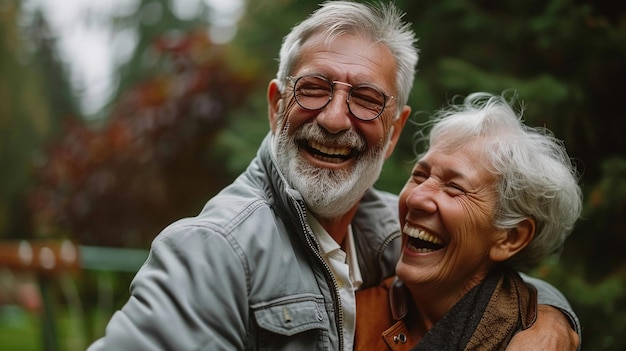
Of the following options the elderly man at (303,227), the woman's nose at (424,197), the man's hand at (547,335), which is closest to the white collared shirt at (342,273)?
the elderly man at (303,227)

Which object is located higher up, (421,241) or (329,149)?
(329,149)

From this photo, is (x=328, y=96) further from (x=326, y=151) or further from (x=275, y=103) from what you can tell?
(x=275, y=103)

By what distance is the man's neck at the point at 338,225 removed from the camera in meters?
2.02

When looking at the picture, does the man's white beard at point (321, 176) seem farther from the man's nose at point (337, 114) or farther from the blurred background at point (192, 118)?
the blurred background at point (192, 118)

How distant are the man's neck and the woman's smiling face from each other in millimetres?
190

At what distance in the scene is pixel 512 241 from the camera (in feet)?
6.68

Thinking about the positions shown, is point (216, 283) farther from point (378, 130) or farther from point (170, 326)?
point (378, 130)

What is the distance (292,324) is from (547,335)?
775 millimetres

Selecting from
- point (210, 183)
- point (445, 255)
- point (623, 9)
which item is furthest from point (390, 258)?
point (210, 183)

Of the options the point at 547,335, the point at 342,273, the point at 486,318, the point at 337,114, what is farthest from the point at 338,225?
the point at 547,335

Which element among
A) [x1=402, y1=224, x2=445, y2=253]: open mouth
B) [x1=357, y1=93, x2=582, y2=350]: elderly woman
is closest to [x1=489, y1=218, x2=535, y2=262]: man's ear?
[x1=357, y1=93, x2=582, y2=350]: elderly woman

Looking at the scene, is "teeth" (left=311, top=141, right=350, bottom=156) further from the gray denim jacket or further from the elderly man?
the gray denim jacket

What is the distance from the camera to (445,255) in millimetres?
1972

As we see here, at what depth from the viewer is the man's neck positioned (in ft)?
6.61
